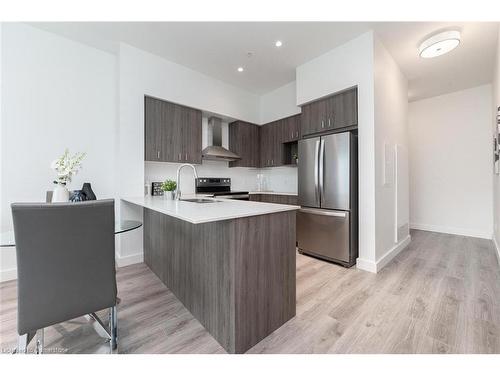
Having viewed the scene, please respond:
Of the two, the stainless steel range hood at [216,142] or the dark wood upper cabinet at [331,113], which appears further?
the stainless steel range hood at [216,142]

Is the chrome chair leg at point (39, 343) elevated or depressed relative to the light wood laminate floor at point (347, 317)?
elevated

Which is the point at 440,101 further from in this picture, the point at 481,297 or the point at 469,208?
the point at 481,297

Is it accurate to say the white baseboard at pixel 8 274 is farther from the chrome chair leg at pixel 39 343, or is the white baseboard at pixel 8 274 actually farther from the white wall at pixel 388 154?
the white wall at pixel 388 154

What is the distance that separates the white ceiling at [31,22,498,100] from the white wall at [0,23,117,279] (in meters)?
0.27

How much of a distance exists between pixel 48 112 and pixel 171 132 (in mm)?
1437

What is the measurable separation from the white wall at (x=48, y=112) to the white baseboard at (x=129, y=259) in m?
0.92

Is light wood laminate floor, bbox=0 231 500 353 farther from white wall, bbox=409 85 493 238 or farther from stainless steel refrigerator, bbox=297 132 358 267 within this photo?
white wall, bbox=409 85 493 238

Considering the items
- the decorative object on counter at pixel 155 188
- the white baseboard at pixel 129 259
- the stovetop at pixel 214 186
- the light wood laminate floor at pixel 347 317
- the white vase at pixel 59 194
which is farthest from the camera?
the stovetop at pixel 214 186

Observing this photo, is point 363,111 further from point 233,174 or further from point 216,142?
point 233,174

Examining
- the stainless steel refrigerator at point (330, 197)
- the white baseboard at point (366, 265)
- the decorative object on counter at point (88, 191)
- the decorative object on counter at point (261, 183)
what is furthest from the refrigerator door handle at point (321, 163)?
the decorative object on counter at point (88, 191)

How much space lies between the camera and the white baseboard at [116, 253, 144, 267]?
2.87 meters

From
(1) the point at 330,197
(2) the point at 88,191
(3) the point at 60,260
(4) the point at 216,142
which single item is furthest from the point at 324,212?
(2) the point at 88,191

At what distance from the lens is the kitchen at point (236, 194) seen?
1.48 metres
